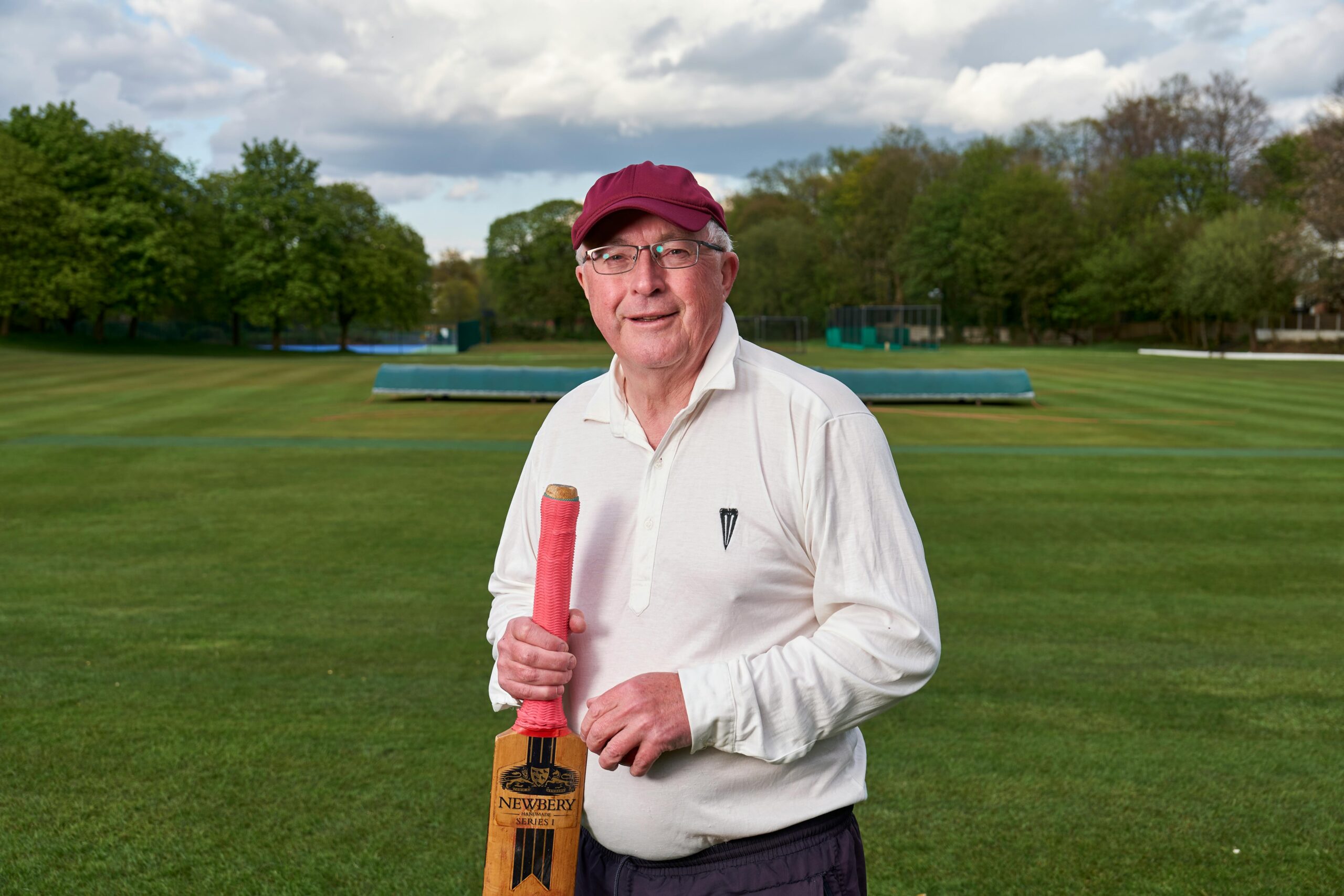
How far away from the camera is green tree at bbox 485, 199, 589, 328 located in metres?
78.9

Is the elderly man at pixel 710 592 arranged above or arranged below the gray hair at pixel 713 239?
below

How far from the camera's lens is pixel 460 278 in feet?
468

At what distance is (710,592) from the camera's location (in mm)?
1921

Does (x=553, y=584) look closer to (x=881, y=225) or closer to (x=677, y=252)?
(x=677, y=252)

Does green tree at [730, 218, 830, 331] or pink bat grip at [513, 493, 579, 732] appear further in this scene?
green tree at [730, 218, 830, 331]

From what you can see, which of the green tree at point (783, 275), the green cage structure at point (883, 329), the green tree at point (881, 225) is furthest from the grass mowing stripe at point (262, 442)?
the green tree at point (881, 225)

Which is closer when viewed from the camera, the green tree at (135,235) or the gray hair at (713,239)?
the gray hair at (713,239)

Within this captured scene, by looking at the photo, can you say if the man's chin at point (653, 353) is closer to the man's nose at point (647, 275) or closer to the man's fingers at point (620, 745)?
the man's nose at point (647, 275)

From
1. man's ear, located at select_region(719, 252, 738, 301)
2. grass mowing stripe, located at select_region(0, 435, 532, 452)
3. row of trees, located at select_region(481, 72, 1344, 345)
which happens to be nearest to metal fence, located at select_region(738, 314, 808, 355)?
row of trees, located at select_region(481, 72, 1344, 345)

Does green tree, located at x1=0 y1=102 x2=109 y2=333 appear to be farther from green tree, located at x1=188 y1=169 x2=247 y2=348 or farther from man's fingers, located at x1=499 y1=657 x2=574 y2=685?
man's fingers, located at x1=499 y1=657 x2=574 y2=685

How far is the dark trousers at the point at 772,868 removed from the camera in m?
1.98

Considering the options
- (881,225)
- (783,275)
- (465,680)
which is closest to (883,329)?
(783,275)

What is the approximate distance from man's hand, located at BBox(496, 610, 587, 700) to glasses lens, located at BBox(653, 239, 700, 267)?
67 cm

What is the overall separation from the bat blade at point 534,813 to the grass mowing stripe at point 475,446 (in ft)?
46.9
